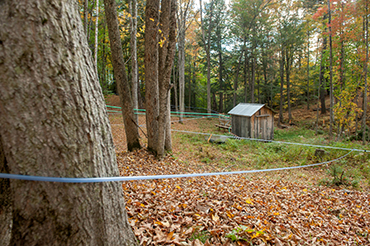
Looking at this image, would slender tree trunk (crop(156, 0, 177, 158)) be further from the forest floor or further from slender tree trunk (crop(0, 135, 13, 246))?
slender tree trunk (crop(0, 135, 13, 246))

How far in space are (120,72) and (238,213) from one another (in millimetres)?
5056

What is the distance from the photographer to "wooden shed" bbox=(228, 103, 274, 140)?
50.2 ft

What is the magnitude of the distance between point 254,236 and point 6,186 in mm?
2622

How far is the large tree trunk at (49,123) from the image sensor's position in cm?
130

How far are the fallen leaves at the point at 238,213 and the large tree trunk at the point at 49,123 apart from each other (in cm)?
109

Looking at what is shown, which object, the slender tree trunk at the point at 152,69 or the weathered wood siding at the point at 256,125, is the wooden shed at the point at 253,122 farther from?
the slender tree trunk at the point at 152,69

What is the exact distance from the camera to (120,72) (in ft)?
20.3

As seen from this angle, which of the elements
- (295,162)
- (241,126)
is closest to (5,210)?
(295,162)

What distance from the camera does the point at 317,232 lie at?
3.20 m

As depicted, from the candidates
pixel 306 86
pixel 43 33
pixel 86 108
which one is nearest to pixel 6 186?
pixel 86 108

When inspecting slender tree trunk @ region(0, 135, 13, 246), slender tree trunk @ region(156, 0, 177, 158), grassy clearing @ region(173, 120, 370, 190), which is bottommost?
grassy clearing @ region(173, 120, 370, 190)

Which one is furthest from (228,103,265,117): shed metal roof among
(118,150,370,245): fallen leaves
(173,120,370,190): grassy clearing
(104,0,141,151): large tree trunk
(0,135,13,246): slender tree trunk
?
(0,135,13,246): slender tree trunk

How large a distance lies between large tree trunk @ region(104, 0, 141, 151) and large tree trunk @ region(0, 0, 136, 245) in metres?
4.80

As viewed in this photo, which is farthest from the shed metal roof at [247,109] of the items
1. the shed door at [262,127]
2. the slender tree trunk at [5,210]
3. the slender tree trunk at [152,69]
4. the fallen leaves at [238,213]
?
the slender tree trunk at [5,210]
